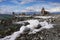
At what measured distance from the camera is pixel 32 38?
16.5 m

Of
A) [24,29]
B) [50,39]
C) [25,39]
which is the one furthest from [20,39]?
[24,29]

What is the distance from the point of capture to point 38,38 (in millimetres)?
16250

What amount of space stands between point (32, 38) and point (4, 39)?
2.97m

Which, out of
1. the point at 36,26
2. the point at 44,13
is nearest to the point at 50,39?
the point at 36,26

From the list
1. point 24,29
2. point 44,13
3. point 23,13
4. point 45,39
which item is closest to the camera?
point 45,39

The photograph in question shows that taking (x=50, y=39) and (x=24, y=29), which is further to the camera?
(x=24, y=29)

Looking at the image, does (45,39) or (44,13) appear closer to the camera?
(45,39)

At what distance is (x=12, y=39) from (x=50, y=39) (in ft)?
12.8

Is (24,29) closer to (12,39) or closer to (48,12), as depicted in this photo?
(12,39)

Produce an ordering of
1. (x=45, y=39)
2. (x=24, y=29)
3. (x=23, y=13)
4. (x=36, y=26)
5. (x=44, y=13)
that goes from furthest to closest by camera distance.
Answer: (x=23, y=13), (x=44, y=13), (x=36, y=26), (x=24, y=29), (x=45, y=39)

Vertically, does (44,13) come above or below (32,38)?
below

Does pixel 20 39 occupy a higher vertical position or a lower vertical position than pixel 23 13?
higher

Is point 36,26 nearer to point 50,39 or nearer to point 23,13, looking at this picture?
point 50,39

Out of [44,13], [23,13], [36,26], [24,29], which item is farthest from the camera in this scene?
[23,13]
